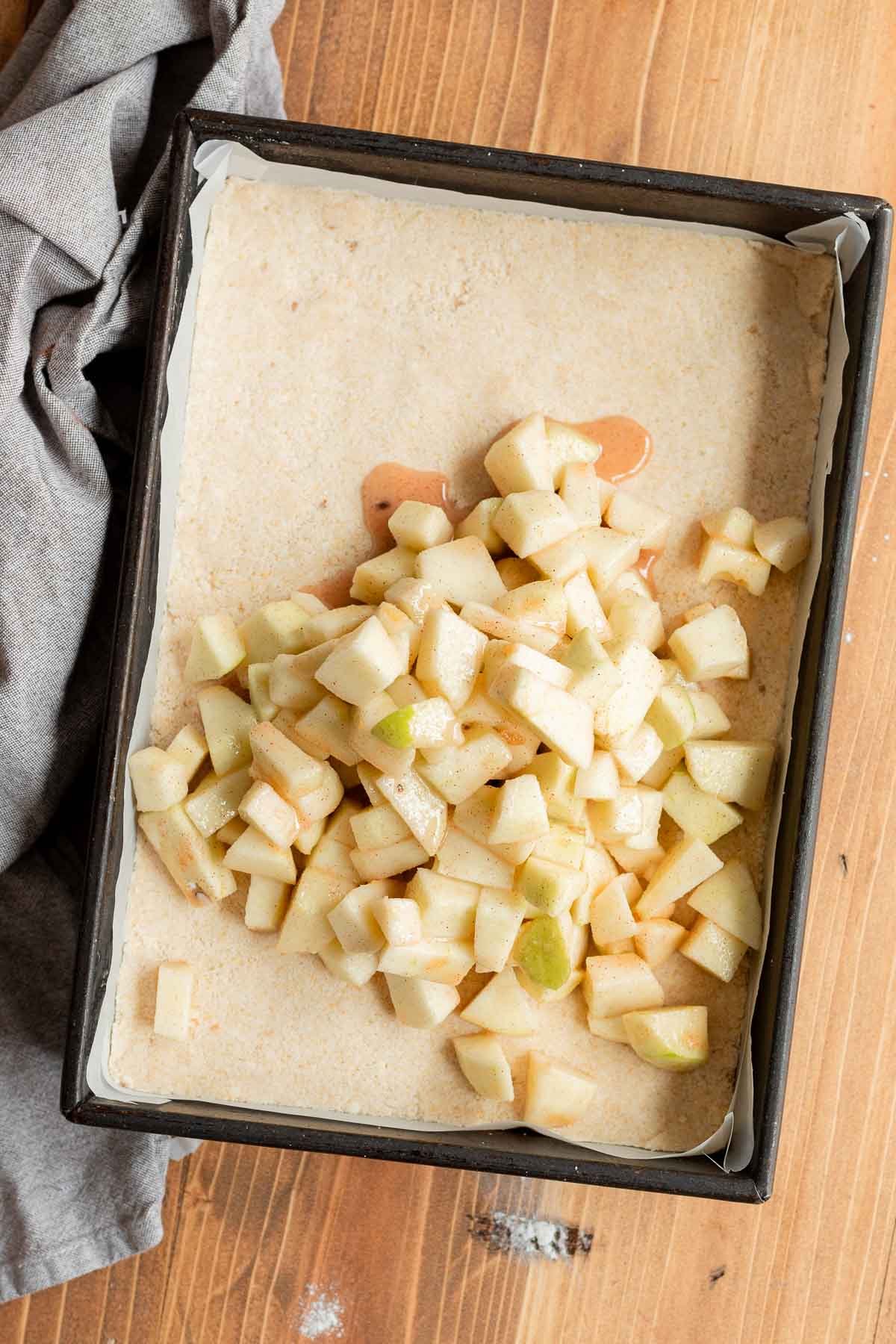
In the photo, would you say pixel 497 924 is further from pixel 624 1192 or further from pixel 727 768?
pixel 624 1192

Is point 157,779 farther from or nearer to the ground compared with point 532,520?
nearer to the ground

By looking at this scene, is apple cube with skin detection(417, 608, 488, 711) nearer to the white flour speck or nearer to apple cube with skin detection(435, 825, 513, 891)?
apple cube with skin detection(435, 825, 513, 891)

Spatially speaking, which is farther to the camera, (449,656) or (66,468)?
(66,468)

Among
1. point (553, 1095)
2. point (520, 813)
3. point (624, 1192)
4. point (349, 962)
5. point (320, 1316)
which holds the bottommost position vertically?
point (320, 1316)

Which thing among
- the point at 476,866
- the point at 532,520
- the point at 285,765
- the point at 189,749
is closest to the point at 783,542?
the point at 532,520

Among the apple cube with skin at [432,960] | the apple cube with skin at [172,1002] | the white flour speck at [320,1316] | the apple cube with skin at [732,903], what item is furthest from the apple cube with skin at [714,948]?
the white flour speck at [320,1316]

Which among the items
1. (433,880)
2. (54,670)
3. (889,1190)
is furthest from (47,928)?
(889,1190)

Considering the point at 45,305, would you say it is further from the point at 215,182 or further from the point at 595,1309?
the point at 595,1309
